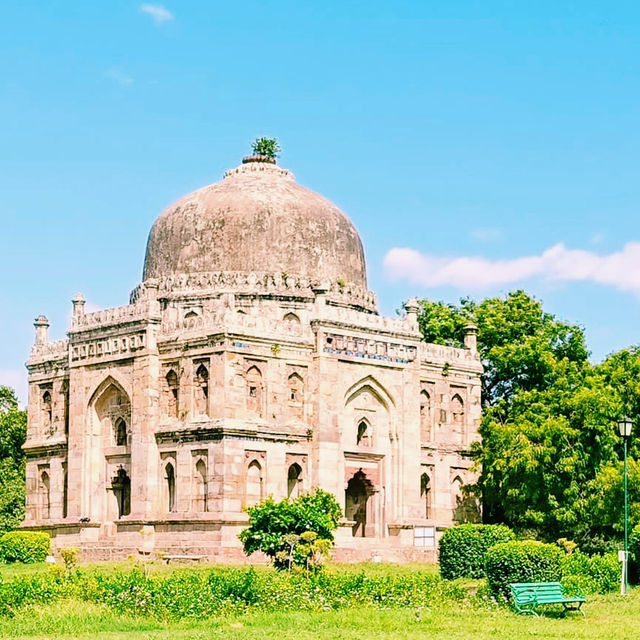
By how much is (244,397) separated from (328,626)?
1574 centimetres

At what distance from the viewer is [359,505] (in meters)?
39.9

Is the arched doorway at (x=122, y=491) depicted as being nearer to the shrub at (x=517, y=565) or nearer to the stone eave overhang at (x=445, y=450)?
the stone eave overhang at (x=445, y=450)

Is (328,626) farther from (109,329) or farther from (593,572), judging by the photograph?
(109,329)

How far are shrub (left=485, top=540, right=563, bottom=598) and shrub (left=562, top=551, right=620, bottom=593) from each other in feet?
3.61

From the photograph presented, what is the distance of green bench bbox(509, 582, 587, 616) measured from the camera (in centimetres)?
2294

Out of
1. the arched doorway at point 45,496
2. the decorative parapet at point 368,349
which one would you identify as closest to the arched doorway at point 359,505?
the decorative parapet at point 368,349

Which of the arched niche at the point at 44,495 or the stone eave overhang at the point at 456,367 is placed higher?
the stone eave overhang at the point at 456,367

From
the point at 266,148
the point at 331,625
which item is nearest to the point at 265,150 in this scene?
the point at 266,148

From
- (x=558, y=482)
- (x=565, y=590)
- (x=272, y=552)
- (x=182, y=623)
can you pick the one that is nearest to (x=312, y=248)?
(x=558, y=482)

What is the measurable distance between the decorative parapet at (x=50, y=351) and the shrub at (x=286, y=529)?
491 inches

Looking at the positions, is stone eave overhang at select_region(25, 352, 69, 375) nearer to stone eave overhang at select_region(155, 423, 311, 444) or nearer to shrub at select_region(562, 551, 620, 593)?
stone eave overhang at select_region(155, 423, 311, 444)

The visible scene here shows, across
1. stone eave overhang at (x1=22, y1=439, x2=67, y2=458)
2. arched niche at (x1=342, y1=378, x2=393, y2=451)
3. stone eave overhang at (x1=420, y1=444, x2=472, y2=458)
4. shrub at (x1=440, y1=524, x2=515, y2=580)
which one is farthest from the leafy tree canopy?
stone eave overhang at (x1=22, y1=439, x2=67, y2=458)

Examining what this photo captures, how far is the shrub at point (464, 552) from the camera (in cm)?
2922

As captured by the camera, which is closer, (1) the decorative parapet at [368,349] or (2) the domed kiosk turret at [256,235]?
(1) the decorative parapet at [368,349]
